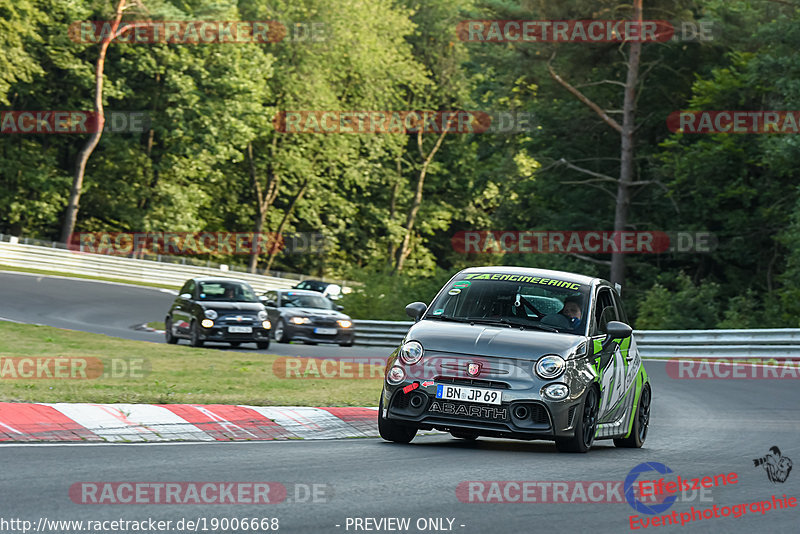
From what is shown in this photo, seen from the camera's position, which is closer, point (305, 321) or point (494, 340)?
point (494, 340)

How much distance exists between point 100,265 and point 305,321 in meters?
24.1

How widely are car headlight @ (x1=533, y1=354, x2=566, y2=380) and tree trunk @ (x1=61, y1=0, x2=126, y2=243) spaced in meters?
49.3

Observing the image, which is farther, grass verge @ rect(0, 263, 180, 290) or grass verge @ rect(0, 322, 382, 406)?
grass verge @ rect(0, 263, 180, 290)

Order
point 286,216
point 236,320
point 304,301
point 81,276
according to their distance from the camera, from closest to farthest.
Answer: point 236,320 < point 304,301 < point 81,276 < point 286,216

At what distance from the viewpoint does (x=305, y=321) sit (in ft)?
106

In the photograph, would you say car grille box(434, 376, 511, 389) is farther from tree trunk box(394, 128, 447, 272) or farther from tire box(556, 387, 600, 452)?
tree trunk box(394, 128, 447, 272)

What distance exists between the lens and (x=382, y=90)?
250 feet

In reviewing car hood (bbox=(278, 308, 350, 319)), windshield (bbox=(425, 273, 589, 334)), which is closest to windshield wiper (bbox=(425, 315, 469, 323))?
windshield (bbox=(425, 273, 589, 334))

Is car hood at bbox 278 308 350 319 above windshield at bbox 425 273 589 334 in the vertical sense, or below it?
below

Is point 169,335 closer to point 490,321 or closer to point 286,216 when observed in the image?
point 490,321

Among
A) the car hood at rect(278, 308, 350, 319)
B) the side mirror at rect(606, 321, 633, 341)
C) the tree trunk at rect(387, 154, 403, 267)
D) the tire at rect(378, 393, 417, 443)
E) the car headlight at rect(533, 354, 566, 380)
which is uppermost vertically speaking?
the tree trunk at rect(387, 154, 403, 267)

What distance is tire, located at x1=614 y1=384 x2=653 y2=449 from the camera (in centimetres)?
1222

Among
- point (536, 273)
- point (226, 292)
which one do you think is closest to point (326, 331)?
point (226, 292)

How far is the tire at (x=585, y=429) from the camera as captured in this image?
34.6 feet
